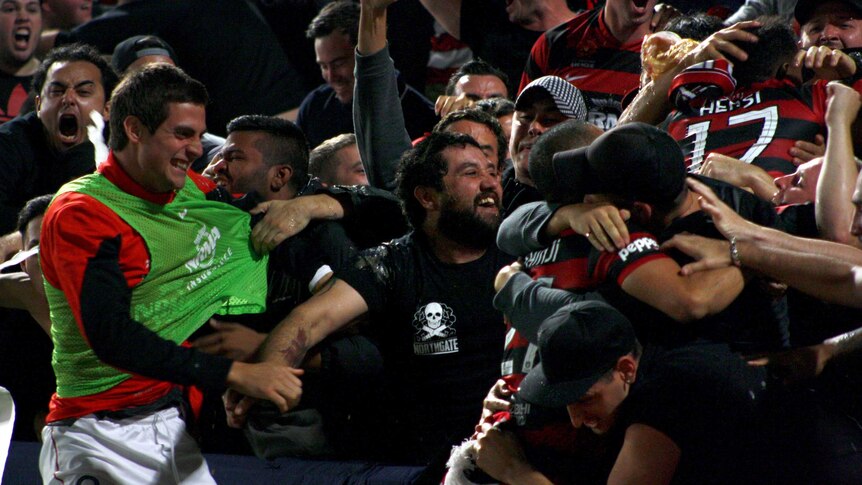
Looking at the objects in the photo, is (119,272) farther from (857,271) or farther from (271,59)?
(271,59)

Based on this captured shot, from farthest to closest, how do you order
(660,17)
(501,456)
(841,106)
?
(660,17) < (841,106) < (501,456)

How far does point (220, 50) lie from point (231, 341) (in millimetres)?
3239

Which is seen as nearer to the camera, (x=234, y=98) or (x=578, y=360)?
(x=578, y=360)

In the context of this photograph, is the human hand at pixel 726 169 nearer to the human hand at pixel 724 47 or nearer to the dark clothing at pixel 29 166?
the human hand at pixel 724 47

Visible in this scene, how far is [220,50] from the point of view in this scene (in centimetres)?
670

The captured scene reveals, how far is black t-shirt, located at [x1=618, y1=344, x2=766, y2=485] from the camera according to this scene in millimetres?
2764

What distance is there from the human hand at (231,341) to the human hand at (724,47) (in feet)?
6.22

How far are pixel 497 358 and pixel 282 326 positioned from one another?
0.77 metres

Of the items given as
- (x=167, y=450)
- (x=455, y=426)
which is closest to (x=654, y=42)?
(x=455, y=426)

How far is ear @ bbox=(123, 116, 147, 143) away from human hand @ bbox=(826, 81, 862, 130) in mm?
2262

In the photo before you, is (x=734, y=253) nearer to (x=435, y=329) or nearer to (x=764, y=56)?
(x=435, y=329)

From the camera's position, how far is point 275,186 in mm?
4297

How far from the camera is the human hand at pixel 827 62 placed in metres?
3.96

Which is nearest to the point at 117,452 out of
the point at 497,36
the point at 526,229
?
the point at 526,229
